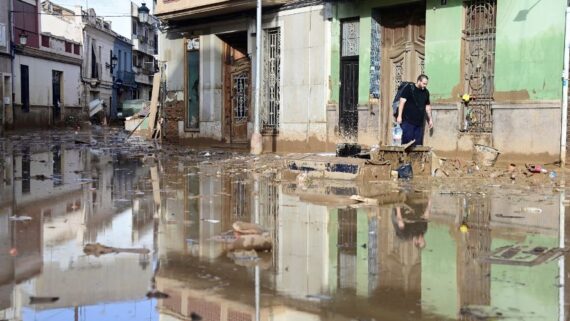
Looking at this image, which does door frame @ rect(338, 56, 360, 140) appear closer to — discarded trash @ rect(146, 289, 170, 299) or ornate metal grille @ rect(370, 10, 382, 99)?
ornate metal grille @ rect(370, 10, 382, 99)

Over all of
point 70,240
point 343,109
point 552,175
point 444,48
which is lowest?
point 70,240

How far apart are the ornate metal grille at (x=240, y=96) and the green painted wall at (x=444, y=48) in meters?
6.96

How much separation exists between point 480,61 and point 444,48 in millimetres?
844

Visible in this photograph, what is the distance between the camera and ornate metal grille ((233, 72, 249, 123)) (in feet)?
64.1

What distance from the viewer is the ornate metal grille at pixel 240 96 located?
1955 centimetres

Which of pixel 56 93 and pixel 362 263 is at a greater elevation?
pixel 56 93

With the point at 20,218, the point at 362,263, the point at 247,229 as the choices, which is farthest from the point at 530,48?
the point at 20,218

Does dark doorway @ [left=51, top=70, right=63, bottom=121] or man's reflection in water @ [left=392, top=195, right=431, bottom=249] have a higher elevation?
dark doorway @ [left=51, top=70, right=63, bottom=121]

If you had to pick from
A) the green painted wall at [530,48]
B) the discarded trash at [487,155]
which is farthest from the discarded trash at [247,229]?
the green painted wall at [530,48]

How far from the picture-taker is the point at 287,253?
16.7 ft

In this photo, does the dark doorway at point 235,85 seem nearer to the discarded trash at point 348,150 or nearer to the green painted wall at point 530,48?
the discarded trash at point 348,150

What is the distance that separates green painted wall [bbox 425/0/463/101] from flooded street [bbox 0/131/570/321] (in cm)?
453

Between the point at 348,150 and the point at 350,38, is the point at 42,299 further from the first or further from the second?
the point at 350,38

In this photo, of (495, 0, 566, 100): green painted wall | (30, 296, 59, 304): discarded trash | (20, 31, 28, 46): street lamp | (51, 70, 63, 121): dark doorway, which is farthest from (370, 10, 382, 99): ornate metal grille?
(51, 70, 63, 121): dark doorway
